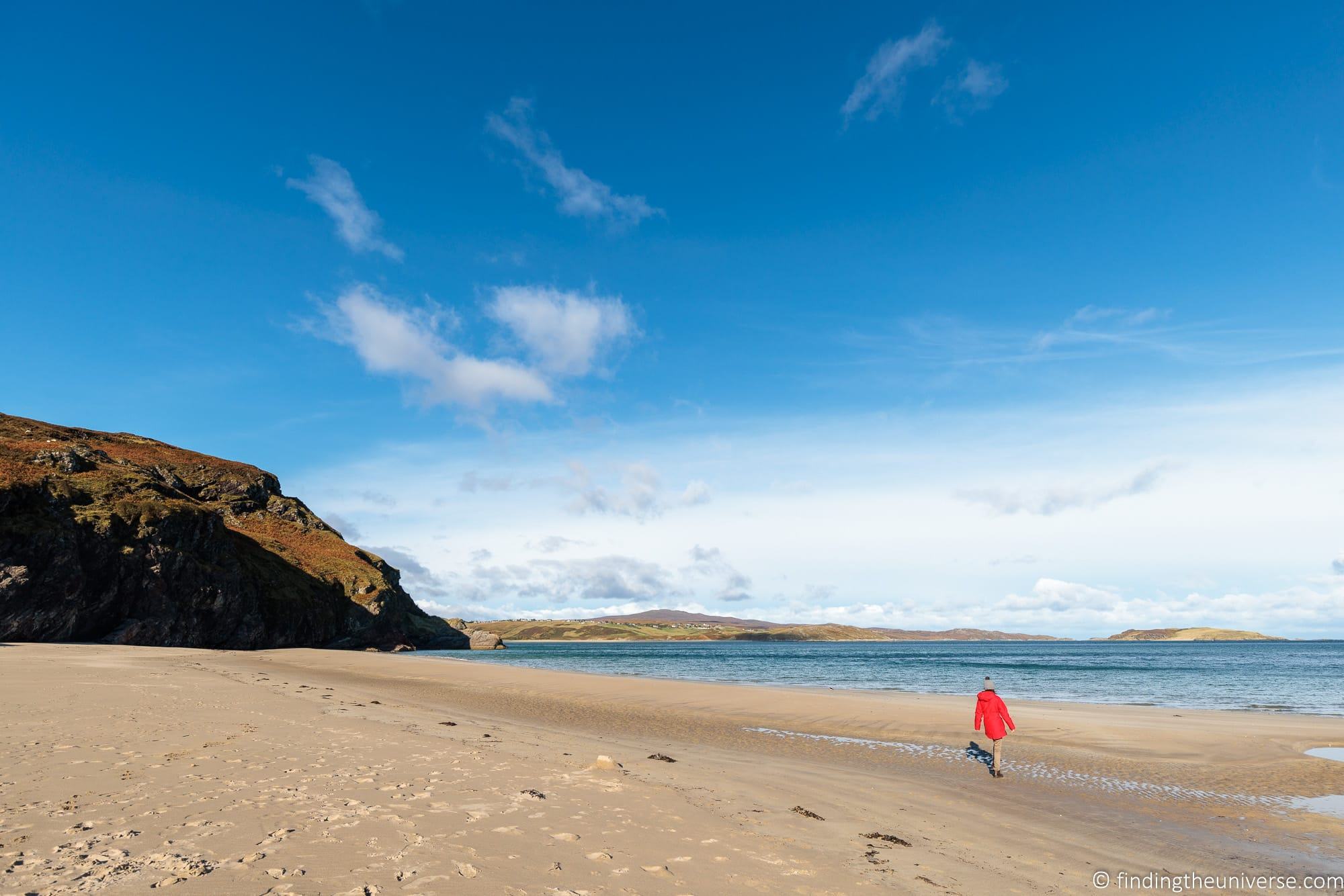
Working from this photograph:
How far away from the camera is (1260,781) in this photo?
15352 millimetres

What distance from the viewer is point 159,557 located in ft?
190

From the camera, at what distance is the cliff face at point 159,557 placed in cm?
4769

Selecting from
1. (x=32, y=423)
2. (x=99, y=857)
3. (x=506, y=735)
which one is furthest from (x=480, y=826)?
(x=32, y=423)

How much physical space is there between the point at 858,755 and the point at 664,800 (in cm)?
955

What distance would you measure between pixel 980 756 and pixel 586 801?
43.4 feet

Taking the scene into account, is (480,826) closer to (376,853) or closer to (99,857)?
(376,853)

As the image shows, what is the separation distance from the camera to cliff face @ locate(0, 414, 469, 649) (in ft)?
156

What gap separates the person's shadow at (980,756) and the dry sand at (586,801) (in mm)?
522

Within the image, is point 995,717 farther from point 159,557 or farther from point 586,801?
point 159,557

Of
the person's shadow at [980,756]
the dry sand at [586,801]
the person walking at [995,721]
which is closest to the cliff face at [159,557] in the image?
the dry sand at [586,801]

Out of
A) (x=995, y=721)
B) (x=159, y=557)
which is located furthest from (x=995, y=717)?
(x=159, y=557)

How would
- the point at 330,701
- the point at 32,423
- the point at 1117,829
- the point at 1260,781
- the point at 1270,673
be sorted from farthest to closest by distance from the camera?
the point at 32,423
the point at 1270,673
the point at 330,701
the point at 1260,781
the point at 1117,829

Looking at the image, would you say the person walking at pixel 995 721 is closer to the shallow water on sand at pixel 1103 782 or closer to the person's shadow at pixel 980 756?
the person's shadow at pixel 980 756

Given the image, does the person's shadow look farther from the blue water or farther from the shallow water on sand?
the blue water
